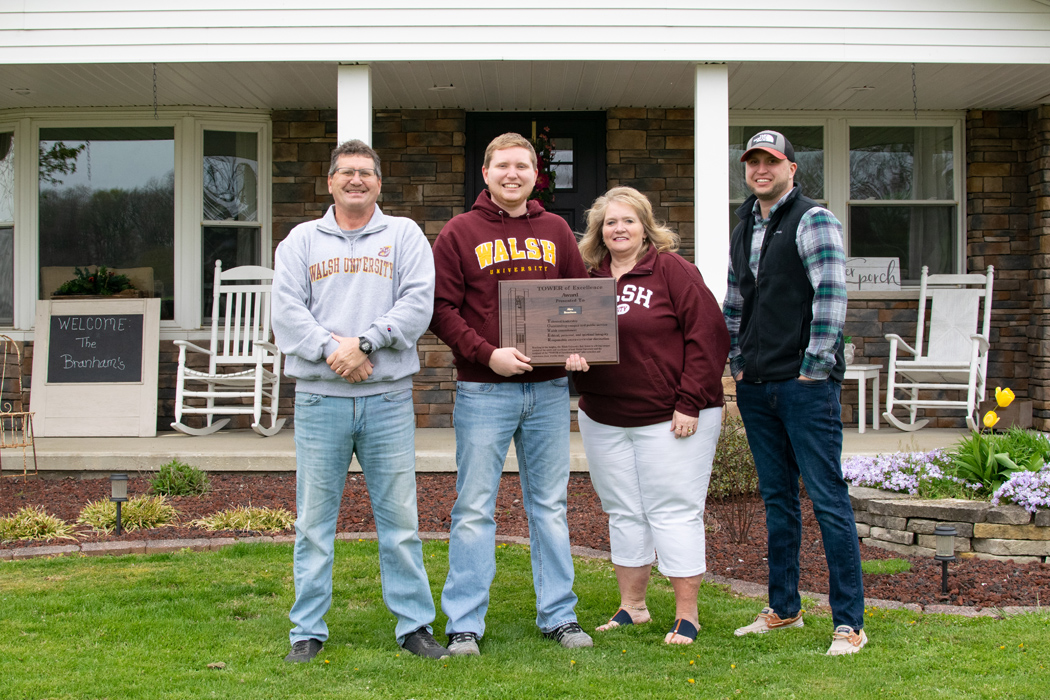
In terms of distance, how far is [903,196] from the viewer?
7.85 meters

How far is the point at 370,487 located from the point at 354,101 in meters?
3.79

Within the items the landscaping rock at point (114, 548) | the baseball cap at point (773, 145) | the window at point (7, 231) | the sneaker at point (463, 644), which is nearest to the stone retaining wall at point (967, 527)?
the baseball cap at point (773, 145)


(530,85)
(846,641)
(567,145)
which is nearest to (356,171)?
(846,641)

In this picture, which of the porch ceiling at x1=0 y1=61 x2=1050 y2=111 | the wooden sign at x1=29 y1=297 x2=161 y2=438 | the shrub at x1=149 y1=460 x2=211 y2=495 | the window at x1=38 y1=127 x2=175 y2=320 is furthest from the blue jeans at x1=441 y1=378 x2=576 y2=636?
the window at x1=38 y1=127 x2=175 y2=320

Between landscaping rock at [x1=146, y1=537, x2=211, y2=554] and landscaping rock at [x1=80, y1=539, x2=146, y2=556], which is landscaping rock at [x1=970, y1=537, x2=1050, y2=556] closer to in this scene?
landscaping rock at [x1=146, y1=537, x2=211, y2=554]

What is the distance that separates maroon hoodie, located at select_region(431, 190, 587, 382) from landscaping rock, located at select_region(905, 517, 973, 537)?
217cm

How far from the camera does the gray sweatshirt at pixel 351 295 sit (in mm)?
2861

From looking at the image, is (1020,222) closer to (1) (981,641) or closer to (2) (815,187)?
(2) (815,187)

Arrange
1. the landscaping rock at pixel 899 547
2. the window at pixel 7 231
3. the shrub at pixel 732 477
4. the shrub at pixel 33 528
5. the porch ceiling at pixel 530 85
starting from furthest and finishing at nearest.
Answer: the window at pixel 7 231
the porch ceiling at pixel 530 85
the shrub at pixel 732 477
the shrub at pixel 33 528
the landscaping rock at pixel 899 547

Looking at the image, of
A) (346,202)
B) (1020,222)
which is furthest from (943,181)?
(346,202)

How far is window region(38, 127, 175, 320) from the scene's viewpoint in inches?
299

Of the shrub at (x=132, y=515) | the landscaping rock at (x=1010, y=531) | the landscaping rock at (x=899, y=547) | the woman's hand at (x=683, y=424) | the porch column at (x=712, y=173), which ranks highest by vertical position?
the porch column at (x=712, y=173)

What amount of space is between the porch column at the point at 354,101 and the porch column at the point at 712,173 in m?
2.20

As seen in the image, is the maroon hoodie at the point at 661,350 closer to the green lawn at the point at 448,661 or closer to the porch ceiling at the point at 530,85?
the green lawn at the point at 448,661
